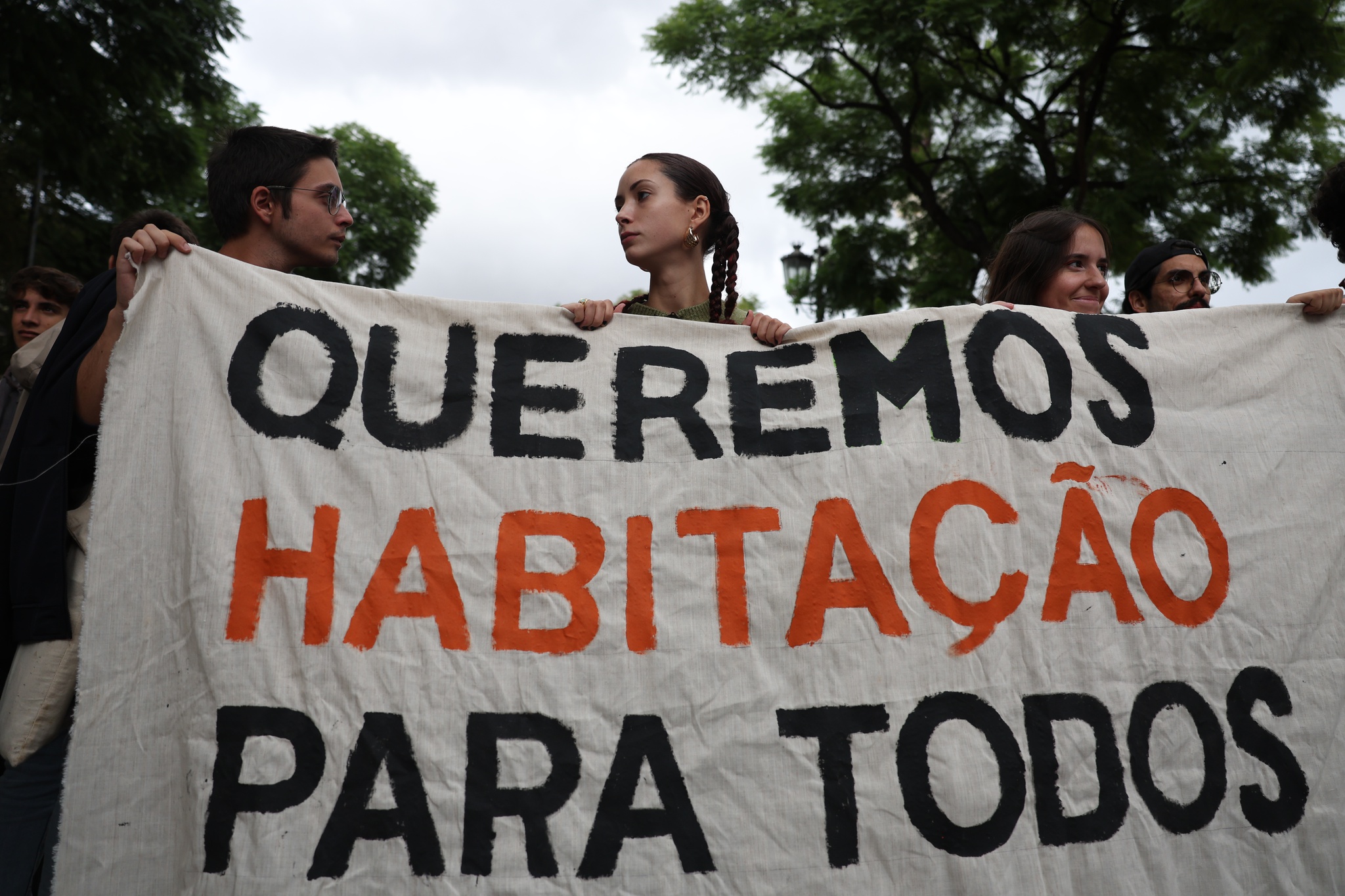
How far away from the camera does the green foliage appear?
76.8 feet

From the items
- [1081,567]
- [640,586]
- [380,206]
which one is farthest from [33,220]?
[380,206]

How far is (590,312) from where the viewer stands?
2521 mm

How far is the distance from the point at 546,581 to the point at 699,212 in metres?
1.27

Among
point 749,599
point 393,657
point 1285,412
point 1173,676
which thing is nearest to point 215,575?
point 393,657

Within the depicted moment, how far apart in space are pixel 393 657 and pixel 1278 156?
11652 millimetres

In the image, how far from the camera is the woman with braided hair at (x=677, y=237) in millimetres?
2889

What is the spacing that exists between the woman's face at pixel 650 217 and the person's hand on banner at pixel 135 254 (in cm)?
118

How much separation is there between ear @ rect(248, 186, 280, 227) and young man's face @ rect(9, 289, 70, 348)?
131 centimetres

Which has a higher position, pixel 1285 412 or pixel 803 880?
pixel 1285 412

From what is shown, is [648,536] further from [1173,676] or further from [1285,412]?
[1285,412]

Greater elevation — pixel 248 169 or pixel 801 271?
pixel 801 271

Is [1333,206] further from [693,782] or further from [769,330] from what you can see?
[693,782]

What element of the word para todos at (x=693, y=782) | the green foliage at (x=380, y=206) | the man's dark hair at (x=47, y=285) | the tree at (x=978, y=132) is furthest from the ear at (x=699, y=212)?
the green foliage at (x=380, y=206)

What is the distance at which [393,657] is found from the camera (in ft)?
7.14
